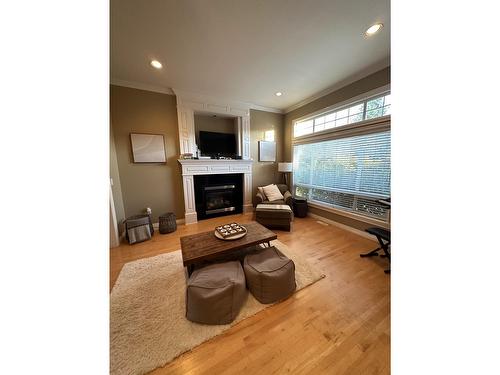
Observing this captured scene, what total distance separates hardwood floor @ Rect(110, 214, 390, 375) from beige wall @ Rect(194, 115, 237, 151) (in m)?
2.85

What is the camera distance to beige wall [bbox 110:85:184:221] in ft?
8.82

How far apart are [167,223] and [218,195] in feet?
3.87

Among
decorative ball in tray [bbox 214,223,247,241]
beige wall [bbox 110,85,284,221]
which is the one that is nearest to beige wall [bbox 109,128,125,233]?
beige wall [bbox 110,85,284,221]

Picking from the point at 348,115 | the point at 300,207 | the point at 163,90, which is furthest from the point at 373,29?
the point at 163,90

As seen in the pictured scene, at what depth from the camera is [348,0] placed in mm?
1397

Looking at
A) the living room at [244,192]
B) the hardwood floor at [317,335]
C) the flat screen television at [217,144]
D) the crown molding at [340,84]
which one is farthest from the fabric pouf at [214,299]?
the crown molding at [340,84]

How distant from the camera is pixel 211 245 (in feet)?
5.45

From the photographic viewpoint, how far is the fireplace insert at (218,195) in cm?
341

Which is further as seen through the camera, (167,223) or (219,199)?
(219,199)

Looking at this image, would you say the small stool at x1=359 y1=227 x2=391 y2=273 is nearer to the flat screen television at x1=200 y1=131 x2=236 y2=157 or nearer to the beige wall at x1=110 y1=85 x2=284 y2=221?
the flat screen television at x1=200 y1=131 x2=236 y2=157

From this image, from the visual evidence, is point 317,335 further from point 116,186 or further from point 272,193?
point 116,186
